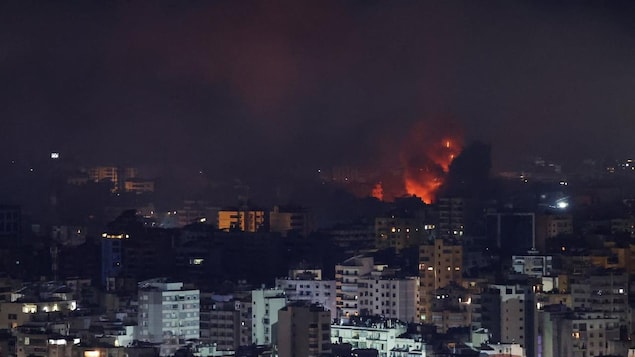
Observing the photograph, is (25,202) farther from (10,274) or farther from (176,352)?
(176,352)

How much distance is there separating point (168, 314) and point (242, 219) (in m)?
5.56

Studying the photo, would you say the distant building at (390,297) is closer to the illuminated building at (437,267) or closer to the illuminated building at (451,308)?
the illuminated building at (437,267)

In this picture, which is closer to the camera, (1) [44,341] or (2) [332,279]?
(1) [44,341]

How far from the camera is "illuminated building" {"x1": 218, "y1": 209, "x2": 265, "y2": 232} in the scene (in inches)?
797

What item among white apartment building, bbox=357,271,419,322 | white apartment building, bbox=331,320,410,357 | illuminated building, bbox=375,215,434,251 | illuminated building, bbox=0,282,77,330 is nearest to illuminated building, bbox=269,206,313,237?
illuminated building, bbox=375,215,434,251

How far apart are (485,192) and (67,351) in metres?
7.57

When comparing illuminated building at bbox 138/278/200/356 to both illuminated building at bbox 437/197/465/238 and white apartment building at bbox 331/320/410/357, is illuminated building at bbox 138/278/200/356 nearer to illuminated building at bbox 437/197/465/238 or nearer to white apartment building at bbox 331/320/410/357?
white apartment building at bbox 331/320/410/357

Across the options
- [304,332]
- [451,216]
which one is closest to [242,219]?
[451,216]

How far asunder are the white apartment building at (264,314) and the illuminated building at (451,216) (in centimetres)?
412

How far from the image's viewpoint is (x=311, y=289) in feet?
54.3

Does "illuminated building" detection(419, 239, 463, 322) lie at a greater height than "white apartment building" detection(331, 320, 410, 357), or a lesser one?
greater

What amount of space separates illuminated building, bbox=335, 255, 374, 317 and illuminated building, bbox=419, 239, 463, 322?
418mm

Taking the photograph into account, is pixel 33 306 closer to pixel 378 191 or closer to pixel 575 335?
pixel 575 335

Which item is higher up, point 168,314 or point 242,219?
point 242,219
